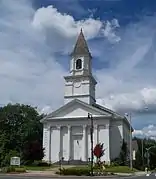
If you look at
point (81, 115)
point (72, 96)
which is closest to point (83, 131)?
point (81, 115)

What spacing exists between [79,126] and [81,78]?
10641mm

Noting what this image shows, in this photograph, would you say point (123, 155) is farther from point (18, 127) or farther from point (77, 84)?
point (18, 127)

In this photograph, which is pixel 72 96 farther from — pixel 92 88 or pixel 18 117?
pixel 18 117

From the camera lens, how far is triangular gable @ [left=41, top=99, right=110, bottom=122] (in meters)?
79.1

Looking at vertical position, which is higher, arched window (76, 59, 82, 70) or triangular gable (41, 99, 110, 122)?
arched window (76, 59, 82, 70)

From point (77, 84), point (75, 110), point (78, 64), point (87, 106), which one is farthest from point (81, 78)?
point (75, 110)

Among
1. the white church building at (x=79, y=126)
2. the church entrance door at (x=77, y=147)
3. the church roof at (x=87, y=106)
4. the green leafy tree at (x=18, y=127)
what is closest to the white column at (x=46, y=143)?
the white church building at (x=79, y=126)

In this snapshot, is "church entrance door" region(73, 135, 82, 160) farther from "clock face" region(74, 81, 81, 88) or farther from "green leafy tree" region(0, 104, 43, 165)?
"green leafy tree" region(0, 104, 43, 165)

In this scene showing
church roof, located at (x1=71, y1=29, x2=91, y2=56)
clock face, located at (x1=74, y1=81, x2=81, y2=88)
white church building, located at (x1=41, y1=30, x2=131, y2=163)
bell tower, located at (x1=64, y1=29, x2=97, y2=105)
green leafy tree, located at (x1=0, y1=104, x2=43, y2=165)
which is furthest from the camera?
green leafy tree, located at (x1=0, y1=104, x2=43, y2=165)

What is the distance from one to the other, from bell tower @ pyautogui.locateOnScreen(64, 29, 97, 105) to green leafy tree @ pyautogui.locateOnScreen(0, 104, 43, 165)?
14181 mm

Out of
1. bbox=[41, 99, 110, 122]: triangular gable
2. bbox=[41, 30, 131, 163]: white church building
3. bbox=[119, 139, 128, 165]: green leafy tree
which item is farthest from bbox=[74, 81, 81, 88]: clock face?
bbox=[119, 139, 128, 165]: green leafy tree

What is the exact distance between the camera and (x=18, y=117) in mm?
93250

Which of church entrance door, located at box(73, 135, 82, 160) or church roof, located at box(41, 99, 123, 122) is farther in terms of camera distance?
church entrance door, located at box(73, 135, 82, 160)

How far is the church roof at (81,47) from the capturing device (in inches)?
3366
